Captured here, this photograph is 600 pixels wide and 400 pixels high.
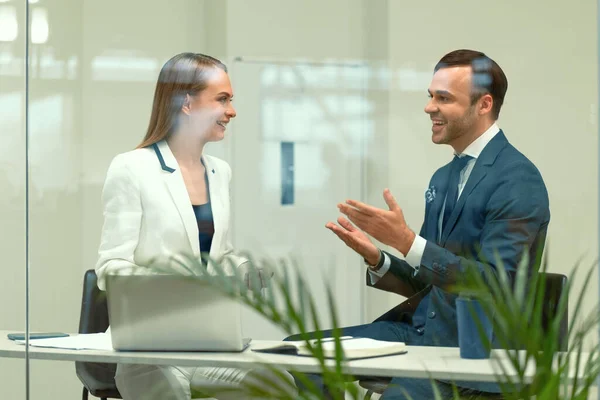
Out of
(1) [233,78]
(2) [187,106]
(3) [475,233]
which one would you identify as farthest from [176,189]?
(3) [475,233]

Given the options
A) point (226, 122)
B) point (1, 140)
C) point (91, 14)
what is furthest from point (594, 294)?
point (1, 140)

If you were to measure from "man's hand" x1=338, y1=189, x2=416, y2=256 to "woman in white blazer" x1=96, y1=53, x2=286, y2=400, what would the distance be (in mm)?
346

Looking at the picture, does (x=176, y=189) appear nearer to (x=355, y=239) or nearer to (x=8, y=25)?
(x=355, y=239)

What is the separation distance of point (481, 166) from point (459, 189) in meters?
0.08

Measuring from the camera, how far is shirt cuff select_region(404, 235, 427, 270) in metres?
2.42

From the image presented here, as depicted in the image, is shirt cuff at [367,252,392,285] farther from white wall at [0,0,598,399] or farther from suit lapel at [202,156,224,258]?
suit lapel at [202,156,224,258]

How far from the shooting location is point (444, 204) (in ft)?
7.93

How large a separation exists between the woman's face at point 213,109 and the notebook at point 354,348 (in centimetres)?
62

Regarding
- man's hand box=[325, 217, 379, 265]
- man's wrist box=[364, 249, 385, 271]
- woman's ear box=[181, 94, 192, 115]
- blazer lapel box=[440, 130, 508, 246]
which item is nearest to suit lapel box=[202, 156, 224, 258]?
woman's ear box=[181, 94, 192, 115]

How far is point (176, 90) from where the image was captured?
2578 mm

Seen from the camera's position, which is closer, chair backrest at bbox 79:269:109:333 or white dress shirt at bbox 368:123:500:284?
white dress shirt at bbox 368:123:500:284

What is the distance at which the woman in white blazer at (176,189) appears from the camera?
98.3 inches

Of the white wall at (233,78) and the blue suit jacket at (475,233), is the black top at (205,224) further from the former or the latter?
the blue suit jacket at (475,233)

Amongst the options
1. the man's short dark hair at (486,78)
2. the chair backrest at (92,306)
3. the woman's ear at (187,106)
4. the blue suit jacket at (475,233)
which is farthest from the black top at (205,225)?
the man's short dark hair at (486,78)
